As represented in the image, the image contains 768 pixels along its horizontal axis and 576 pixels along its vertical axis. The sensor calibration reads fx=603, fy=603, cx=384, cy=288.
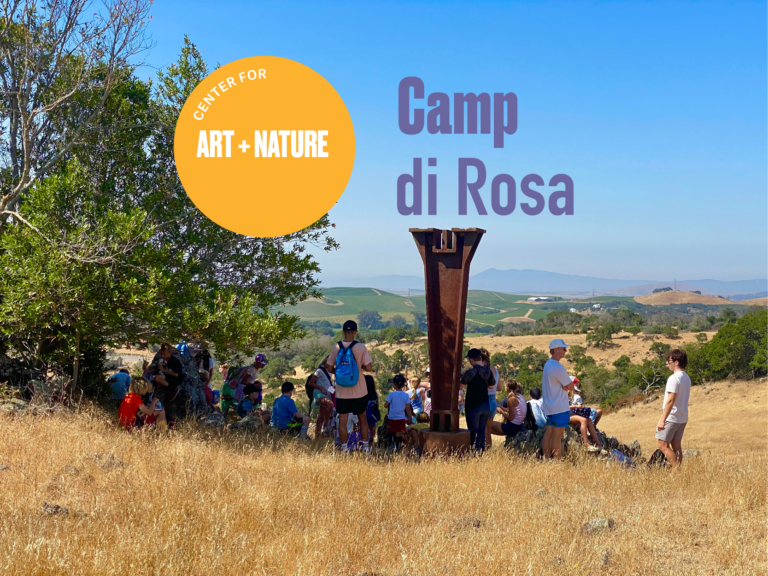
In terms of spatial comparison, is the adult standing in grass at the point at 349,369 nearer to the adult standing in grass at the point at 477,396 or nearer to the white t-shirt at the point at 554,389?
the adult standing in grass at the point at 477,396

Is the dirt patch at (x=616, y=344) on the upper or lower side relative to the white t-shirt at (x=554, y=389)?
lower

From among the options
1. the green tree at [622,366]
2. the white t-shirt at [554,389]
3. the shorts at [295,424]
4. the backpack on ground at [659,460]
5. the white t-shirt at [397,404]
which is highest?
the white t-shirt at [554,389]

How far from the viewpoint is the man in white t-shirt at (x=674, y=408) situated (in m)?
7.97

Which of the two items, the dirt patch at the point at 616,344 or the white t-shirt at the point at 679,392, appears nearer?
the white t-shirt at the point at 679,392

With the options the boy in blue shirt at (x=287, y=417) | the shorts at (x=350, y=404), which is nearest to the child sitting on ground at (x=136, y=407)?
the boy in blue shirt at (x=287, y=417)

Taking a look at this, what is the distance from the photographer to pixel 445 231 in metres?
9.73


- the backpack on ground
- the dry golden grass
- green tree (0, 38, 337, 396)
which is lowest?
the backpack on ground

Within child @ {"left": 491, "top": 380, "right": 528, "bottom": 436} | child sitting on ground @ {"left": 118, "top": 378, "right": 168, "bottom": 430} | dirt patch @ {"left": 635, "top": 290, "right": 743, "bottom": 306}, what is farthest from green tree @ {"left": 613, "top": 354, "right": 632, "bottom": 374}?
dirt patch @ {"left": 635, "top": 290, "right": 743, "bottom": 306}

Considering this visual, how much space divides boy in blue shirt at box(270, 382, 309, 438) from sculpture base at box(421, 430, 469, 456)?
9.18 feet

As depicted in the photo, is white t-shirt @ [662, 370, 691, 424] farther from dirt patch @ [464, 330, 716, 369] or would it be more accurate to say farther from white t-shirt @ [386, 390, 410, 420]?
dirt patch @ [464, 330, 716, 369]

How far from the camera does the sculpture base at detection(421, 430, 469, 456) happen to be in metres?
9.28

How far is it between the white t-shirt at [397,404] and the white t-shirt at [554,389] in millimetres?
2575

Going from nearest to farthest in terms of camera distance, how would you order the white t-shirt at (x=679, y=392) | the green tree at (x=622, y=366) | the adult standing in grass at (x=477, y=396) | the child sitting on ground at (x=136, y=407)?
the white t-shirt at (x=679, y=392) → the child sitting on ground at (x=136, y=407) → the adult standing in grass at (x=477, y=396) → the green tree at (x=622, y=366)

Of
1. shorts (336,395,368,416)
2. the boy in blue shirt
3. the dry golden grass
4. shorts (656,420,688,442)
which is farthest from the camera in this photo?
the boy in blue shirt
